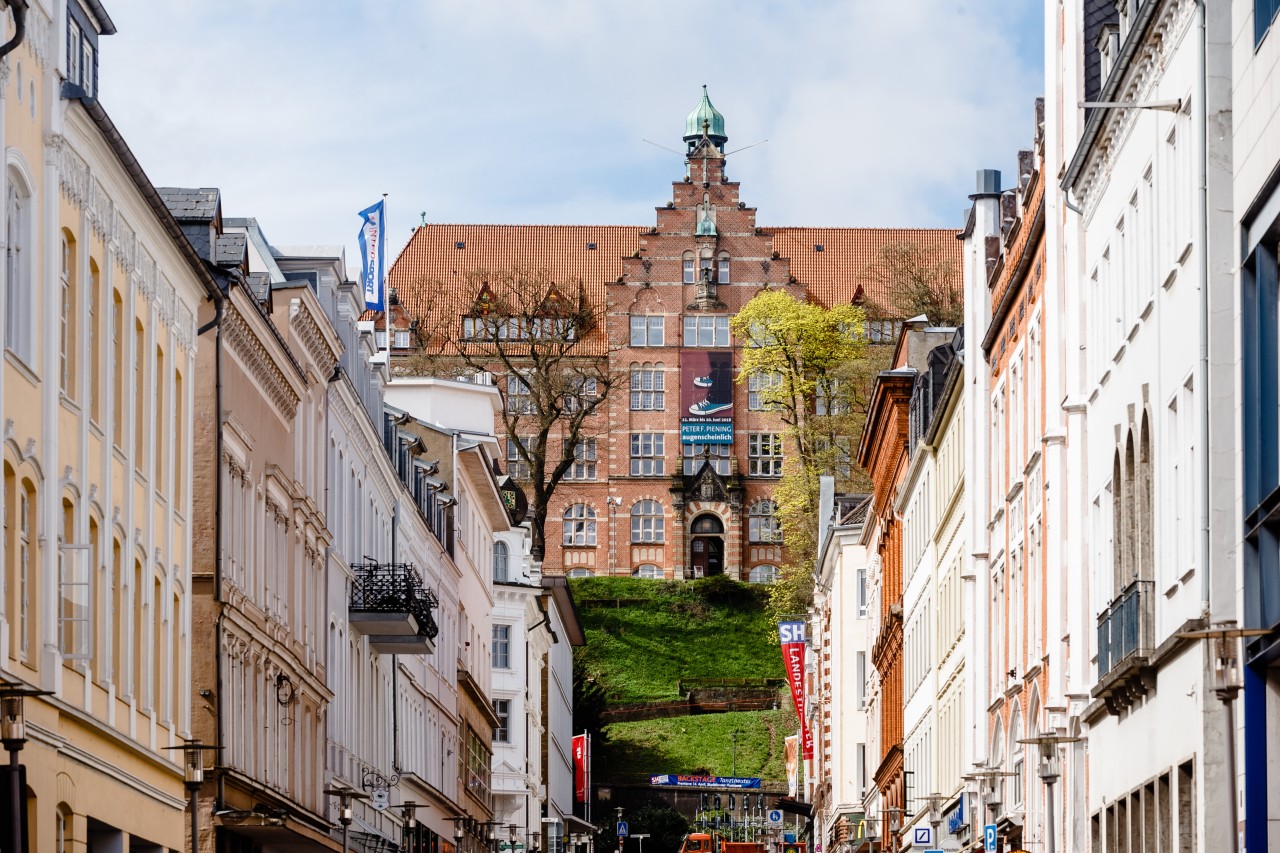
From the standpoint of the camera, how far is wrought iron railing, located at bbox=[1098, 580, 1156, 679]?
26.1 meters

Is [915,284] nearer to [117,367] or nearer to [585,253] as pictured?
[585,253]

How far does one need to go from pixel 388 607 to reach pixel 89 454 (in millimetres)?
24475

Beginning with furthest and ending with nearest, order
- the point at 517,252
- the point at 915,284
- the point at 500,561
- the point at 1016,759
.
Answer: the point at 517,252
the point at 915,284
the point at 500,561
the point at 1016,759

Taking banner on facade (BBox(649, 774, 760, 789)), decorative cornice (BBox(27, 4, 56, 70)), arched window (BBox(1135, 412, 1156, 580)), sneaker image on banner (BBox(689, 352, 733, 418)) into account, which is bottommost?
banner on facade (BBox(649, 774, 760, 789))

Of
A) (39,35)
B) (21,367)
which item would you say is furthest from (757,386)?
(21,367)

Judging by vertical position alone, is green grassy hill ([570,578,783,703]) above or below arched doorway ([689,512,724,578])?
below

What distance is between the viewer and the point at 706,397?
12825 centimetres

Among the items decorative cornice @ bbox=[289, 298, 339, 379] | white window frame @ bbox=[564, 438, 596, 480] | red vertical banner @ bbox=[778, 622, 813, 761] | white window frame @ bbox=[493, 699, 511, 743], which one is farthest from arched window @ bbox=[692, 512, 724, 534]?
decorative cornice @ bbox=[289, 298, 339, 379]

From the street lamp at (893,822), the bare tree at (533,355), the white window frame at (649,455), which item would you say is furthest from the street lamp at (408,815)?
the white window frame at (649,455)

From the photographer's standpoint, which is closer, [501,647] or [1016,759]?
[1016,759]

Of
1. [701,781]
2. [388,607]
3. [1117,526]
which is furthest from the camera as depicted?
[701,781]

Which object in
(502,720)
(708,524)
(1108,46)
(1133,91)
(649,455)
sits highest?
(649,455)

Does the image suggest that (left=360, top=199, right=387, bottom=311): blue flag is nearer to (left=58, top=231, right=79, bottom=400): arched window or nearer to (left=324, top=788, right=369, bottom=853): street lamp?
(left=324, top=788, right=369, bottom=853): street lamp

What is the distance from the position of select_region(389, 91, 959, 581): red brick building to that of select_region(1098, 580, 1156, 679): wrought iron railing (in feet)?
317
